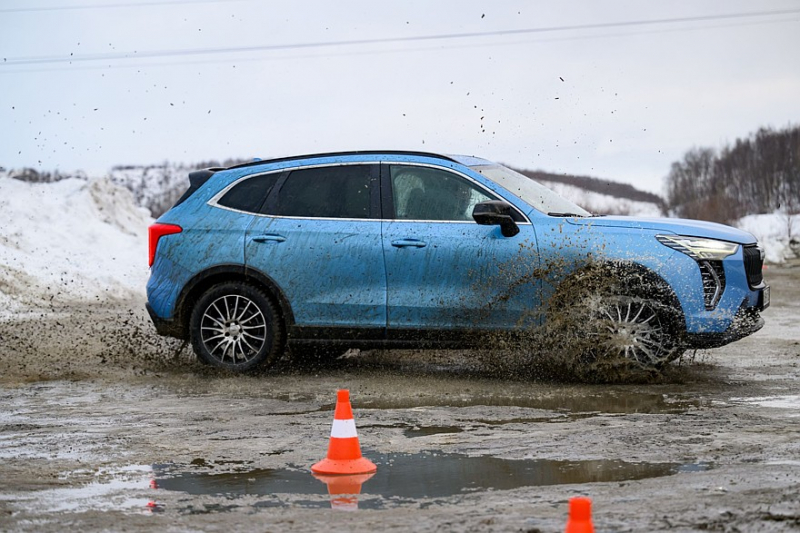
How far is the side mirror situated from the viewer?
823 cm

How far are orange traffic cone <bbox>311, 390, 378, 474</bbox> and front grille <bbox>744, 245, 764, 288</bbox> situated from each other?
397cm

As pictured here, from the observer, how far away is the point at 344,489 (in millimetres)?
4867

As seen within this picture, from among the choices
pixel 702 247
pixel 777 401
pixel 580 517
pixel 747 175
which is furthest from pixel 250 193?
pixel 747 175

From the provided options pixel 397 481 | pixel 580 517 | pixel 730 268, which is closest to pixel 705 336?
pixel 730 268

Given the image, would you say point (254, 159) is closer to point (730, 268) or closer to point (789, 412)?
point (730, 268)

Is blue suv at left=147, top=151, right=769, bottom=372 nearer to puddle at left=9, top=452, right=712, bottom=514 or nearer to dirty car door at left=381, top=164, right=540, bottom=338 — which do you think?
dirty car door at left=381, top=164, right=540, bottom=338

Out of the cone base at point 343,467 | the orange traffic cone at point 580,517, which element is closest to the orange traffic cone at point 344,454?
the cone base at point 343,467

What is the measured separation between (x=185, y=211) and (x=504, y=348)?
3062 millimetres

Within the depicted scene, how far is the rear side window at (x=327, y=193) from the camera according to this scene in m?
8.91

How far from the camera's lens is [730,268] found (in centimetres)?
798

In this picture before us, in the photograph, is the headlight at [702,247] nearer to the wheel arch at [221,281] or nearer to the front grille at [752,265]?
the front grille at [752,265]

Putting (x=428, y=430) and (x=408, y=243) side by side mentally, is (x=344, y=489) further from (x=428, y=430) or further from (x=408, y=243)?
(x=408, y=243)

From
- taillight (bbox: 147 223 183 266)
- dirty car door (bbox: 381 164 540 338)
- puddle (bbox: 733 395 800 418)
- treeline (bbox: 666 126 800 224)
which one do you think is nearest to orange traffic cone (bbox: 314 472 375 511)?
puddle (bbox: 733 395 800 418)

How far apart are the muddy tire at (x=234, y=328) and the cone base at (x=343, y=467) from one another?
3.79m
